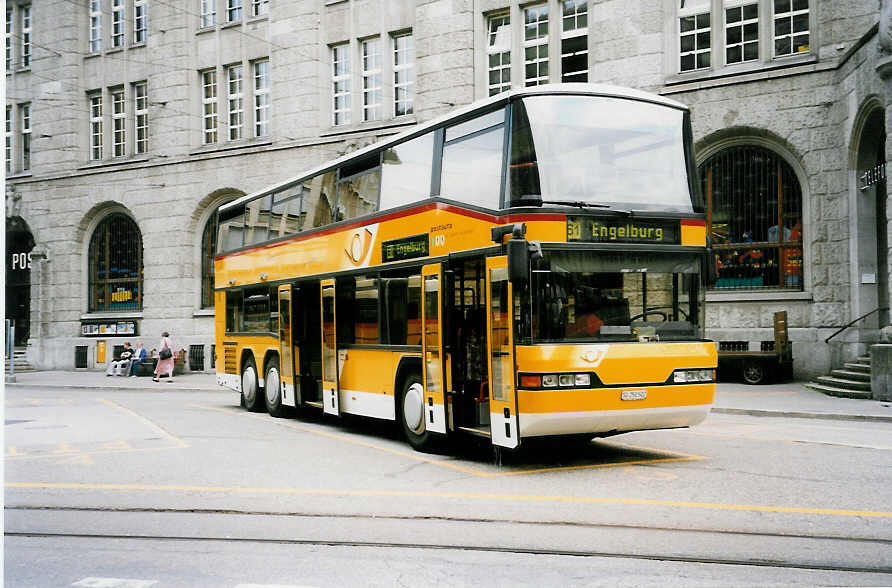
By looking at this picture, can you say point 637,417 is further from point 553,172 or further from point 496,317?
point 553,172

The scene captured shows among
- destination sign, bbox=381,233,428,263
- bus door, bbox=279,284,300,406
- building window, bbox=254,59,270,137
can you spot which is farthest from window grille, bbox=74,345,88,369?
destination sign, bbox=381,233,428,263

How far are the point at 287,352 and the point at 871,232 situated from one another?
13277 mm

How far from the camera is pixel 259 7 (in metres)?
31.5

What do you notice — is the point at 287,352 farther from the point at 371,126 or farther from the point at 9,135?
the point at 9,135

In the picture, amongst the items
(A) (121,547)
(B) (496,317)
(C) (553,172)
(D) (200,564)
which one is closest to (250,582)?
(D) (200,564)

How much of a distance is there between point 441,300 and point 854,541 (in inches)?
221

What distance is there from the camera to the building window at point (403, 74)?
2819 centimetres

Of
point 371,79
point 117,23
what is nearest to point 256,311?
point 371,79

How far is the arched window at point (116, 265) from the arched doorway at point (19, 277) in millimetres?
3217

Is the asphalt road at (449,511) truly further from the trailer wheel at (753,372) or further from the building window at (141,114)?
the building window at (141,114)

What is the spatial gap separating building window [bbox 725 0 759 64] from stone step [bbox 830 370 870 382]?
26.2ft

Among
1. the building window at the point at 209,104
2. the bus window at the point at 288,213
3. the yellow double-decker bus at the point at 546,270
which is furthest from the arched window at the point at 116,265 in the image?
the yellow double-decker bus at the point at 546,270

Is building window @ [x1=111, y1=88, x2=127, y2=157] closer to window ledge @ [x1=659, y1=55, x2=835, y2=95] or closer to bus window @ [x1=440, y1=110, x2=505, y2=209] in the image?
window ledge @ [x1=659, y1=55, x2=835, y2=95]

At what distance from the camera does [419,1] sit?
90.4ft
